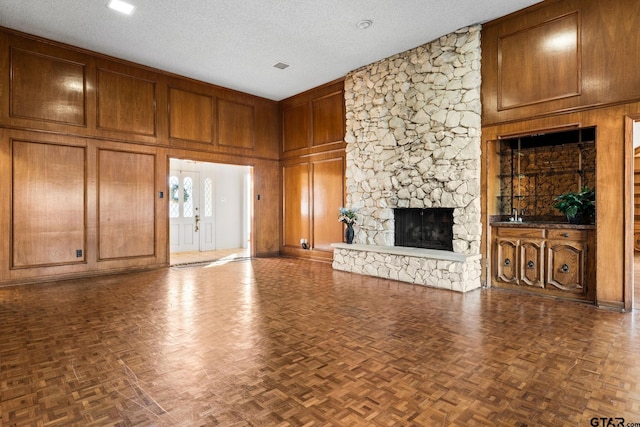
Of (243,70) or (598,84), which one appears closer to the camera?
(598,84)

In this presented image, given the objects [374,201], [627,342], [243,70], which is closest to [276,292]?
[374,201]

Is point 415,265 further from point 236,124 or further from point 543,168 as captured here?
point 236,124

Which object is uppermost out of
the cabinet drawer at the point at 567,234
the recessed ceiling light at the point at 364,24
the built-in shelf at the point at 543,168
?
the recessed ceiling light at the point at 364,24

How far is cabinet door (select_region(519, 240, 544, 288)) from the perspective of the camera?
454 cm

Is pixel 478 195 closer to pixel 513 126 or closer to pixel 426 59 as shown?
pixel 513 126

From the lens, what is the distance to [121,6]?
4543mm

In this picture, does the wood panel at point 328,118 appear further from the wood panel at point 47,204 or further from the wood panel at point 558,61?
the wood panel at point 47,204

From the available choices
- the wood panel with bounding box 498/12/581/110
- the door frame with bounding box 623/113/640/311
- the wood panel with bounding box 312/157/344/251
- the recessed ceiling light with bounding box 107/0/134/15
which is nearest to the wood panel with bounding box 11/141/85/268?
the recessed ceiling light with bounding box 107/0/134/15

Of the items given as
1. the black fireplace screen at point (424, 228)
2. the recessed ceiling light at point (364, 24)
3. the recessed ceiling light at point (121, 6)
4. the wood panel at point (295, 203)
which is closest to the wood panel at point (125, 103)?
the recessed ceiling light at point (121, 6)

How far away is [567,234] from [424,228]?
2061 mm

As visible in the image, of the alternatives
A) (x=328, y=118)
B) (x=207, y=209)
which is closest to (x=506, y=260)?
(x=328, y=118)

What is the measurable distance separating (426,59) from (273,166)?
4419 millimetres

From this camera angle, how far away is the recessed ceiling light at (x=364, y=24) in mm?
4895

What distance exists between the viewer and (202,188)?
32.3 ft
